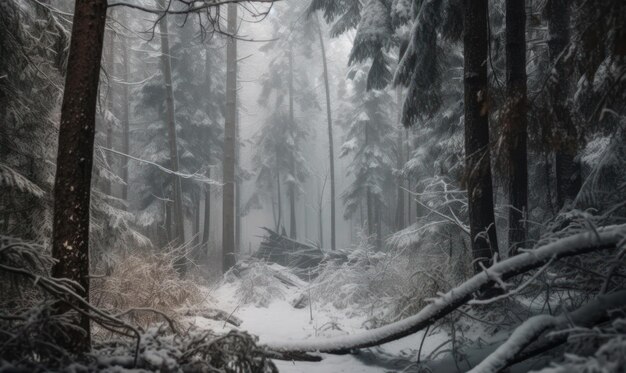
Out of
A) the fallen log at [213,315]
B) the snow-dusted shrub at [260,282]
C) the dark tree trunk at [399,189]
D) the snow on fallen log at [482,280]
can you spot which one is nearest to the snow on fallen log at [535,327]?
the snow on fallen log at [482,280]

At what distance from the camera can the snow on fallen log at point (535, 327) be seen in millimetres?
2449

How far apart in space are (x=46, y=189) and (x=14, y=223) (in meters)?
0.64

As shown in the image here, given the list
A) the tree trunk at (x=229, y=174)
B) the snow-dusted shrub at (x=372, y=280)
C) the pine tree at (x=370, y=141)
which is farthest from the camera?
the pine tree at (x=370, y=141)

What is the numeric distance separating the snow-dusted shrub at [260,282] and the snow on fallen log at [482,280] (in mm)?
5753

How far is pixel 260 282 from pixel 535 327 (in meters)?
8.52

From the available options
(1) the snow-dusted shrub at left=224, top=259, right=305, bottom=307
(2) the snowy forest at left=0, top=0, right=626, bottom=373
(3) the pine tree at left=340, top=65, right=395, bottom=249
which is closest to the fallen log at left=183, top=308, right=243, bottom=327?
(2) the snowy forest at left=0, top=0, right=626, bottom=373

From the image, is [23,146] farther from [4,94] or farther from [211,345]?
[211,345]

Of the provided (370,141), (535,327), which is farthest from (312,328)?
(370,141)

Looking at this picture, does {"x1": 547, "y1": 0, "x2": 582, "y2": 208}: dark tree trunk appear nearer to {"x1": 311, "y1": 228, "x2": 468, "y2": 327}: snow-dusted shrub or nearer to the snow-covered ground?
{"x1": 311, "y1": 228, "x2": 468, "y2": 327}: snow-dusted shrub

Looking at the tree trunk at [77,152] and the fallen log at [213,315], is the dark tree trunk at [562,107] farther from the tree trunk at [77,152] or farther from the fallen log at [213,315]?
the fallen log at [213,315]

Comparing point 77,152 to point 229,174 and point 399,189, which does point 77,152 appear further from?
point 399,189

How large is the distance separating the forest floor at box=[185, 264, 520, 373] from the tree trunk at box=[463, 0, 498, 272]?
1362 millimetres

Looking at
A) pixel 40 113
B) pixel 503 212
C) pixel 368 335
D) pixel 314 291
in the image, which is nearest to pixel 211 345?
pixel 368 335

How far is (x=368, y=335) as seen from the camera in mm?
3748
